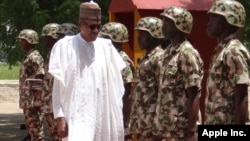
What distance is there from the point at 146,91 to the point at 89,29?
5.25ft

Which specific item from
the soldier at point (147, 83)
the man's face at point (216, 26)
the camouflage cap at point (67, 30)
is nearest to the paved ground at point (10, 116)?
the camouflage cap at point (67, 30)

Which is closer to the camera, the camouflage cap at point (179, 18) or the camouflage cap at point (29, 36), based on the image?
the camouflage cap at point (179, 18)

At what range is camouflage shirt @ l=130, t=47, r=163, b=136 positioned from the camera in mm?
6684

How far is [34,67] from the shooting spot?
967 cm

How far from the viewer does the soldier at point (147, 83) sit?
22.0 feet

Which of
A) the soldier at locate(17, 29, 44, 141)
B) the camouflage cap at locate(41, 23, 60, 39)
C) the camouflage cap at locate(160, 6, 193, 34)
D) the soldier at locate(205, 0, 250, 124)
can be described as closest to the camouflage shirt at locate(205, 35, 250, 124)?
the soldier at locate(205, 0, 250, 124)

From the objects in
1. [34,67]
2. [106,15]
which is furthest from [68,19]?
[34,67]

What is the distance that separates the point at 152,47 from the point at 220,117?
1.97 m

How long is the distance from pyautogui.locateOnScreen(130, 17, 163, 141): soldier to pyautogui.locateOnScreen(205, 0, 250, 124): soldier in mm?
1323

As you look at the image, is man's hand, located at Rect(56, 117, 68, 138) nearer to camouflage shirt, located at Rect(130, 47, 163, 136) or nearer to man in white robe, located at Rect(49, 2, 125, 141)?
man in white robe, located at Rect(49, 2, 125, 141)


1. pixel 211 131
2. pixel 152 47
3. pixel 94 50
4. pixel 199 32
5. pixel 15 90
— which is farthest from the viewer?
pixel 15 90

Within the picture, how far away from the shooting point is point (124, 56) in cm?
759

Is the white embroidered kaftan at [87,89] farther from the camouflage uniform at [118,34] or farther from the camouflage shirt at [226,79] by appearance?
the camouflage uniform at [118,34]

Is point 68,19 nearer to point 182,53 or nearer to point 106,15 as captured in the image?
point 106,15
